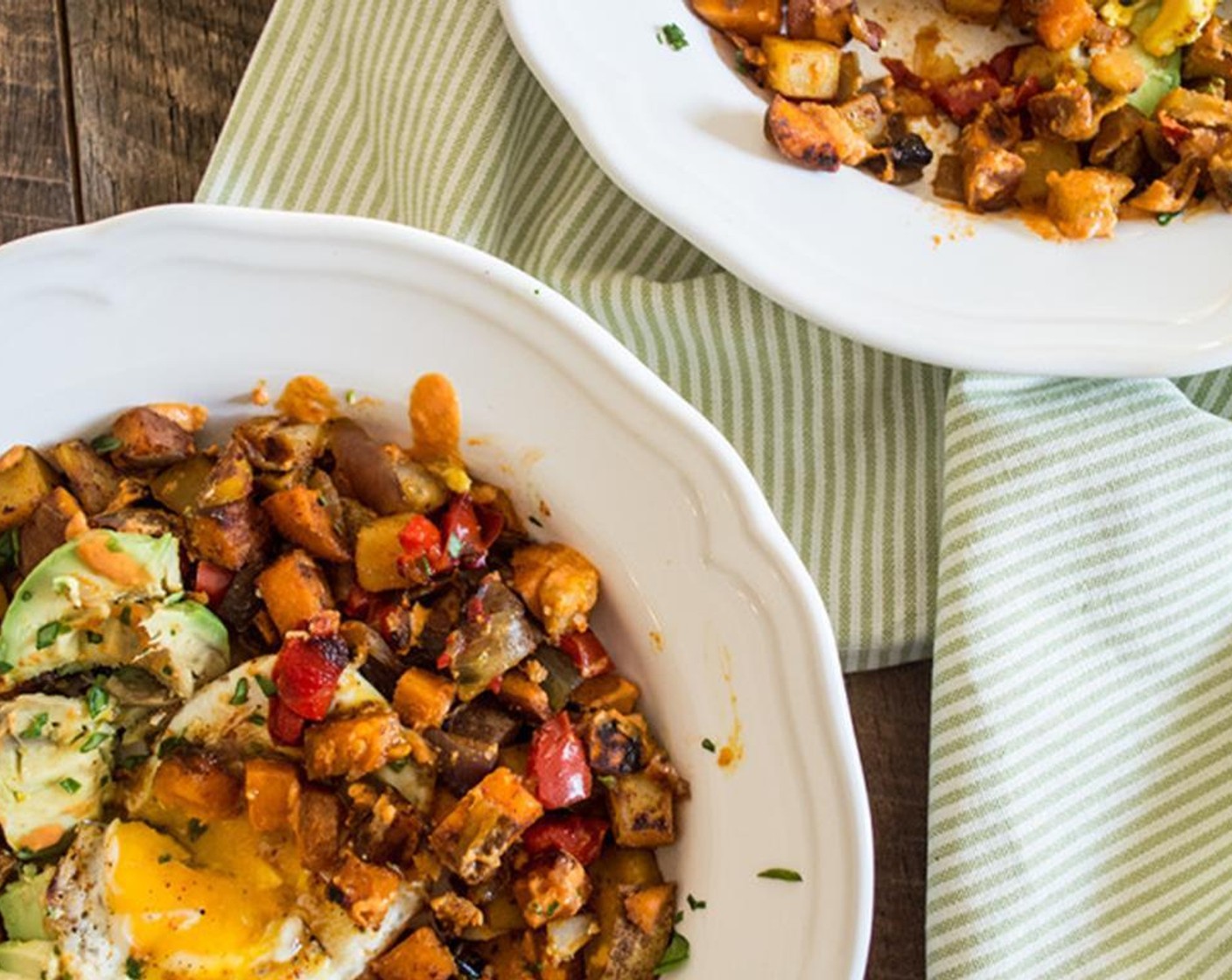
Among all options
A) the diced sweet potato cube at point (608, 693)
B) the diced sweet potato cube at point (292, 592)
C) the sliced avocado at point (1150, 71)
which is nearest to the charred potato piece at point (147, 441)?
the diced sweet potato cube at point (292, 592)

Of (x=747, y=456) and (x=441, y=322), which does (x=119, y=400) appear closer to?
(x=441, y=322)

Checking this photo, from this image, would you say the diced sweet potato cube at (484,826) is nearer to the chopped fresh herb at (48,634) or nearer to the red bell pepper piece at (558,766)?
the red bell pepper piece at (558,766)

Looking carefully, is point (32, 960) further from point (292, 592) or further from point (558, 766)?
point (558, 766)

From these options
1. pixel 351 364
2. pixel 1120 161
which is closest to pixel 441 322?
pixel 351 364

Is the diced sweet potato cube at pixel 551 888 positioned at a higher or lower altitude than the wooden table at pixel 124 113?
lower

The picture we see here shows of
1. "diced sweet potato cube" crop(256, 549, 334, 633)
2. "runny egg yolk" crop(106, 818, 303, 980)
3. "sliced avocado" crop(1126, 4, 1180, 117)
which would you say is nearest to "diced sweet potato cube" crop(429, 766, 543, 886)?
"runny egg yolk" crop(106, 818, 303, 980)
